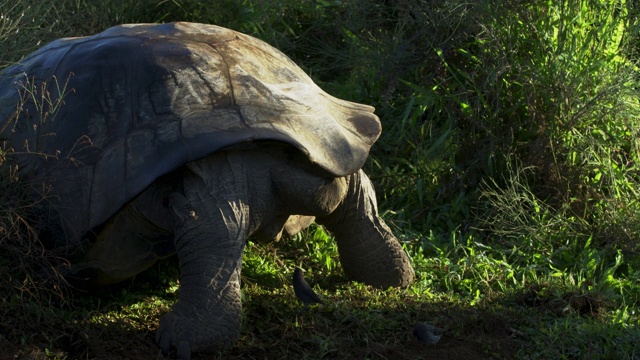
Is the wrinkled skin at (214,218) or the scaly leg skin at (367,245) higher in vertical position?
the wrinkled skin at (214,218)

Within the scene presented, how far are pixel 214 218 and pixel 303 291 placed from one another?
27.1 inches

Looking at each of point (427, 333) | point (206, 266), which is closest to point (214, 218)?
point (206, 266)

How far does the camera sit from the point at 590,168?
515cm

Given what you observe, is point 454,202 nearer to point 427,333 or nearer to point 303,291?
point 303,291

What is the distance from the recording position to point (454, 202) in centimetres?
536

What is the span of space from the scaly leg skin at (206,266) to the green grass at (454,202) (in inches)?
4.4

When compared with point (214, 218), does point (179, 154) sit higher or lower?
higher

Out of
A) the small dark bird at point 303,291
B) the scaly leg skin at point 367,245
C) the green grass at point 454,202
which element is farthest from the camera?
the scaly leg skin at point 367,245

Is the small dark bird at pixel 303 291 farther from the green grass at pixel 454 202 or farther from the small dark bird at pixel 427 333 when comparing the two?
the small dark bird at pixel 427 333

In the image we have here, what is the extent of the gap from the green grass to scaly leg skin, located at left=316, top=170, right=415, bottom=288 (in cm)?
8

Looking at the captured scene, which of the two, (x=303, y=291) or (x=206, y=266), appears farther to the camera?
(x=303, y=291)

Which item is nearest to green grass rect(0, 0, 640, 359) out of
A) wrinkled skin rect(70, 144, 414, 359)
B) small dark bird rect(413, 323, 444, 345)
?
small dark bird rect(413, 323, 444, 345)

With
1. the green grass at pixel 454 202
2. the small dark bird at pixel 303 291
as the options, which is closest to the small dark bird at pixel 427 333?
the green grass at pixel 454 202

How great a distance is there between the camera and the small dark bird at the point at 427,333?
3811mm
